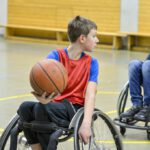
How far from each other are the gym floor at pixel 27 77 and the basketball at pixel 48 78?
1602 millimetres

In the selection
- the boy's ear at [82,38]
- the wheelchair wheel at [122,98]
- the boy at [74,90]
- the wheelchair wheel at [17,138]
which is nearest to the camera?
the boy at [74,90]

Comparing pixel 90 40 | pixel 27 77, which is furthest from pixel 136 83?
pixel 27 77

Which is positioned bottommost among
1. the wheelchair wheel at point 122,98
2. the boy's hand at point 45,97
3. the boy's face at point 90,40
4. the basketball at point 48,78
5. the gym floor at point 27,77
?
the gym floor at point 27,77

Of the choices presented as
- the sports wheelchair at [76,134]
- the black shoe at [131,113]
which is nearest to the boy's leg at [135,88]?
the black shoe at [131,113]

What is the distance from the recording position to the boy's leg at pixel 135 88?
506 cm

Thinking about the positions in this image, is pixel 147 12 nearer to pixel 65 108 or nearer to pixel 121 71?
pixel 121 71

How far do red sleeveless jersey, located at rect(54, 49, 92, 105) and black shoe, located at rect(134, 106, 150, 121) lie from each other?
1.45m

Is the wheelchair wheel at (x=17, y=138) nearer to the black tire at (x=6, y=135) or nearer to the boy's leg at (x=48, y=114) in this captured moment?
the black tire at (x=6, y=135)

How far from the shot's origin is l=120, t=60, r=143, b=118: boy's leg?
506cm

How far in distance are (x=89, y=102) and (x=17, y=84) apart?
4.50m

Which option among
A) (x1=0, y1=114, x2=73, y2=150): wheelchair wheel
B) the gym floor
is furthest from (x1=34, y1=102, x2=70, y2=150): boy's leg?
the gym floor

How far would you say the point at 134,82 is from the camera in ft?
16.6

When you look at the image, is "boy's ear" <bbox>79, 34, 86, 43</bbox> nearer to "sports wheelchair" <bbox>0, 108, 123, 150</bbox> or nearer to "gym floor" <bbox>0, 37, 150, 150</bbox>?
"sports wheelchair" <bbox>0, 108, 123, 150</bbox>

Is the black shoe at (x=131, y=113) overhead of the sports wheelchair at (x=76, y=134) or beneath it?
beneath
